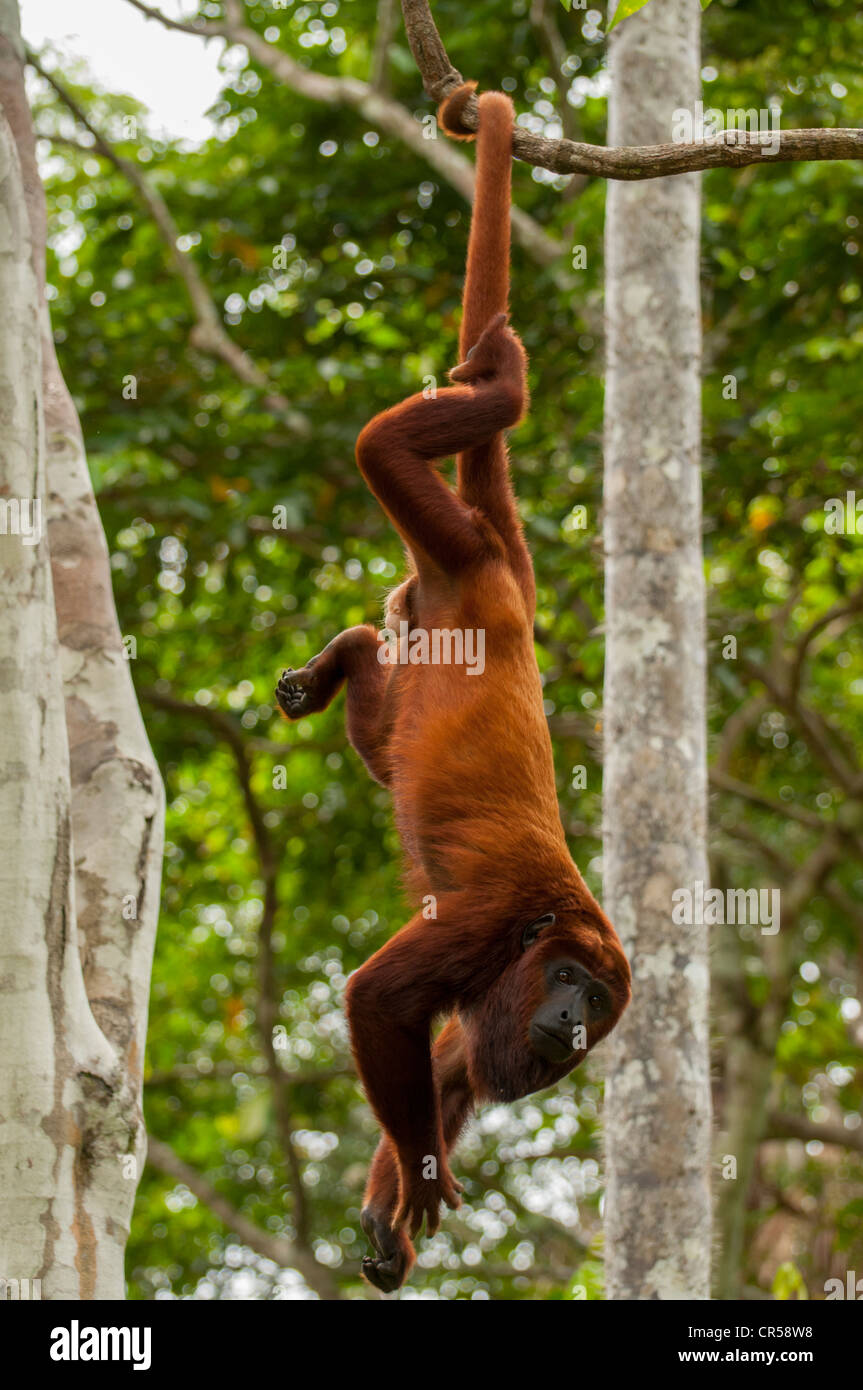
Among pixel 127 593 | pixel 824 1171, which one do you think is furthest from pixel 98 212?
pixel 824 1171

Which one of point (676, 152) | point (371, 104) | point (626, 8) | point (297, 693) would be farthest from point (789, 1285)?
point (371, 104)

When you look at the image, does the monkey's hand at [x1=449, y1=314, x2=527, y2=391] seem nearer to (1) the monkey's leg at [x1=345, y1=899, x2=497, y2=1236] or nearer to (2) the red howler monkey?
(2) the red howler monkey

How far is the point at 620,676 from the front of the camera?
5.84 m

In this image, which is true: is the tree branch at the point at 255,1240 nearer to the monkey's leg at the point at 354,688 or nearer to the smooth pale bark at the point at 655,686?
the smooth pale bark at the point at 655,686

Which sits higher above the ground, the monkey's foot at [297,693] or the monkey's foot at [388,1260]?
the monkey's foot at [297,693]

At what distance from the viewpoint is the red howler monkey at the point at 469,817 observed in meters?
4.04

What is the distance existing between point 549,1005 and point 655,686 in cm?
205

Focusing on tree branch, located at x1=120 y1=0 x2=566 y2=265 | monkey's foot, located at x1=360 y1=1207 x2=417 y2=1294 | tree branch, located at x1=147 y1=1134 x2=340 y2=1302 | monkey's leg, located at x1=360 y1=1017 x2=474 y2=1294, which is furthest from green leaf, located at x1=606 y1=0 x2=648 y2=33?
tree branch, located at x1=147 y1=1134 x2=340 y2=1302

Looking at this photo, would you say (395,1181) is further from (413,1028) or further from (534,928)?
(534,928)

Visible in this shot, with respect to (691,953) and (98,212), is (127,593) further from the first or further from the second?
(691,953)

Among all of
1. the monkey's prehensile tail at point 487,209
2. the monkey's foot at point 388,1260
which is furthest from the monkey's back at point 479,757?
the monkey's foot at point 388,1260

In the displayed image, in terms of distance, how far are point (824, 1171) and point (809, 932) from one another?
8.34 ft

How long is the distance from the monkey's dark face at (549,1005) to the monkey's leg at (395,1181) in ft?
1.00

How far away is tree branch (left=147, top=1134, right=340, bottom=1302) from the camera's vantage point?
34.4 ft
